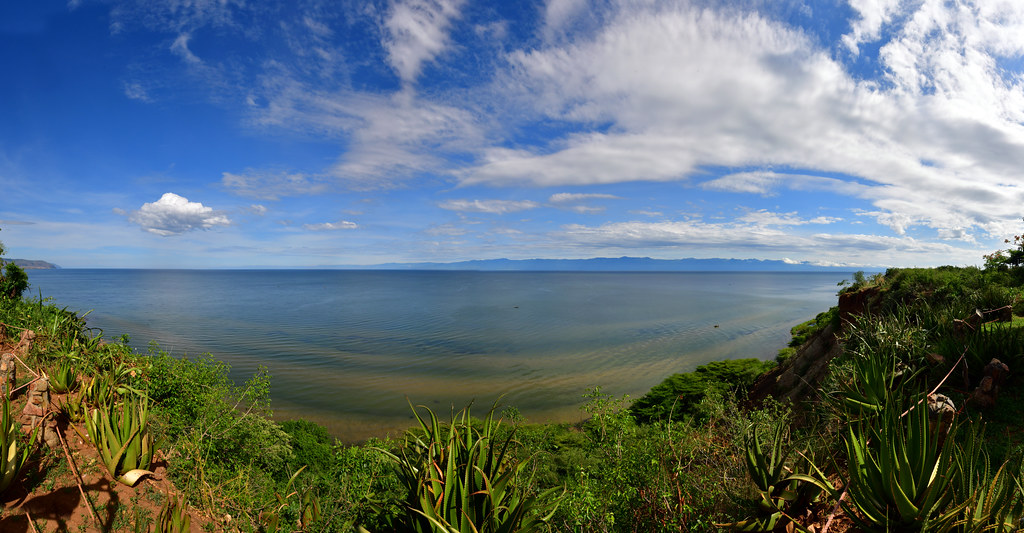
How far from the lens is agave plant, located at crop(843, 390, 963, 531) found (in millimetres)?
3570

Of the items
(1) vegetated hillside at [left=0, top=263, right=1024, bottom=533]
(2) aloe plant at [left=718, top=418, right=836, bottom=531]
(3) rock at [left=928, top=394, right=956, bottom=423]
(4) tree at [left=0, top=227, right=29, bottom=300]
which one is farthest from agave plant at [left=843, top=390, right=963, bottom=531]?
(4) tree at [left=0, top=227, right=29, bottom=300]

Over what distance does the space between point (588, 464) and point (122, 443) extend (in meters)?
7.48

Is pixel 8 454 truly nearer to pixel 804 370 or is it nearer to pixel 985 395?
pixel 985 395

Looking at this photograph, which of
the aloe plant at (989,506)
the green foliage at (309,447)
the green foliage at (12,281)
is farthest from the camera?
the green foliage at (12,281)

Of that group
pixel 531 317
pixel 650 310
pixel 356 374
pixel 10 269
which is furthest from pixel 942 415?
pixel 650 310

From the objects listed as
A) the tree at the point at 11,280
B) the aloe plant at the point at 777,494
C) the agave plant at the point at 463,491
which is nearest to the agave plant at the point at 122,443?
the agave plant at the point at 463,491

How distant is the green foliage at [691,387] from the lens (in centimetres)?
1934

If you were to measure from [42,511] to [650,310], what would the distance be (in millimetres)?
70982

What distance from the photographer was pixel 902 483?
3725 mm

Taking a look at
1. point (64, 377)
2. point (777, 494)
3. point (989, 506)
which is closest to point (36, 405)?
point (64, 377)

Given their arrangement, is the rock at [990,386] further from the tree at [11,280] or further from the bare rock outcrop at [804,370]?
the tree at [11,280]

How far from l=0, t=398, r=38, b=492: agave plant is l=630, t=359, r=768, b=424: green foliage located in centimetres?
1795

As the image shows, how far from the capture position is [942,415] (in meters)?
5.25

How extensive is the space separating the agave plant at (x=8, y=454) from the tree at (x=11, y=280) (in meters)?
13.2
